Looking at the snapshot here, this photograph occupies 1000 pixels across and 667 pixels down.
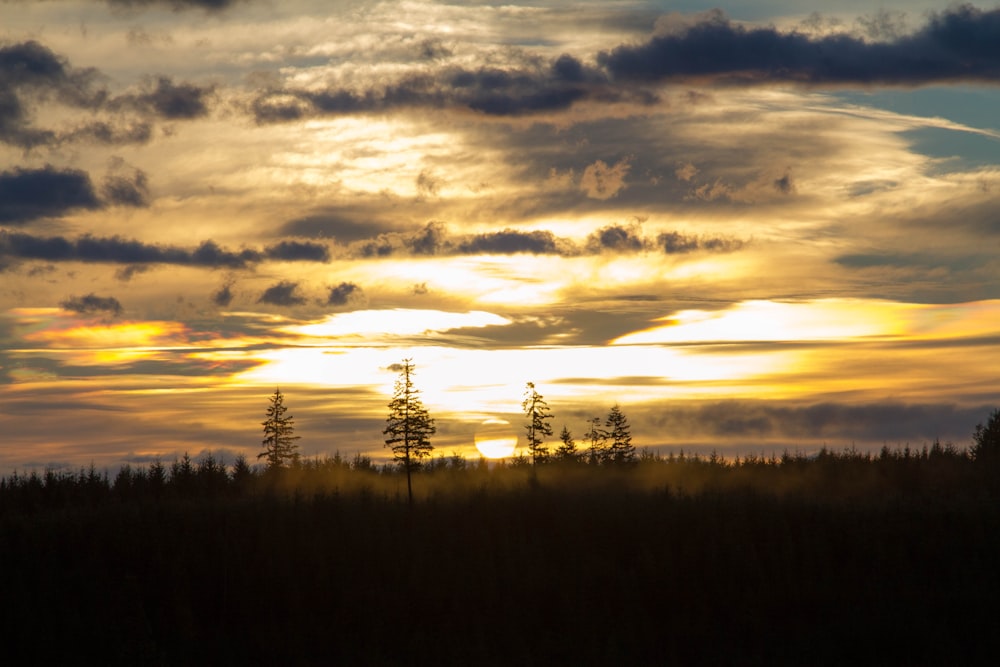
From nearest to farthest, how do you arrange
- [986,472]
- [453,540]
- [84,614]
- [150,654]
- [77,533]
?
[150,654]
[84,614]
[77,533]
[453,540]
[986,472]

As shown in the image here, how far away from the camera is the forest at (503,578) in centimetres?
6594

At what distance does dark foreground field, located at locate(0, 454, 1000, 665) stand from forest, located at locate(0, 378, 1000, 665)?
0.47 ft

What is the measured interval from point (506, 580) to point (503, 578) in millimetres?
254

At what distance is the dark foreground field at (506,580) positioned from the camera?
65875 mm

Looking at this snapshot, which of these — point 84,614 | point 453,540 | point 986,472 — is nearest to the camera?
point 84,614

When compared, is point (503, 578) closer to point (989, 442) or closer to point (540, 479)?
point (540, 479)

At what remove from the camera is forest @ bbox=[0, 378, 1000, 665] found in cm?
6594

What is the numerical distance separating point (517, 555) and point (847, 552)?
24.5 m

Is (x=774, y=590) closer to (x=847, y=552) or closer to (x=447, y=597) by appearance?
(x=847, y=552)

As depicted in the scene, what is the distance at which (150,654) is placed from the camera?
2392 inches

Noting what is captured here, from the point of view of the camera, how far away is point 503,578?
242 ft

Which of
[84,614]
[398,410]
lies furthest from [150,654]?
[398,410]

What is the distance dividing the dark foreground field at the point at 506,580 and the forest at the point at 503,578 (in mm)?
142

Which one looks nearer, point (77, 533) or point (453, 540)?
point (77, 533)
